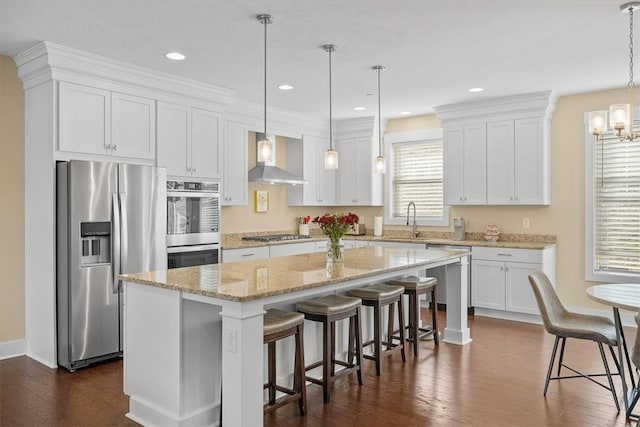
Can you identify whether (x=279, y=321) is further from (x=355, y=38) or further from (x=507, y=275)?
(x=507, y=275)

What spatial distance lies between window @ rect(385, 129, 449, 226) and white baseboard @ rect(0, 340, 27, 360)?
191 inches

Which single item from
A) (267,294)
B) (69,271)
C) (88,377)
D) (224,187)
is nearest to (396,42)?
(267,294)

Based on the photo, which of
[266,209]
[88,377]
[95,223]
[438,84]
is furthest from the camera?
[266,209]

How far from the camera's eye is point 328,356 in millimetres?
3234

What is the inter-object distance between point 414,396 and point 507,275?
106 inches

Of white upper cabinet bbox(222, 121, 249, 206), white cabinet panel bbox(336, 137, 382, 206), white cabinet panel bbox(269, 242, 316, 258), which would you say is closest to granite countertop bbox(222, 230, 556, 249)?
white cabinet panel bbox(269, 242, 316, 258)

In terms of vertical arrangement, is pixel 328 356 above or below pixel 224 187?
below

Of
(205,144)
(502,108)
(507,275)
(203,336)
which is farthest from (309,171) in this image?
(203,336)

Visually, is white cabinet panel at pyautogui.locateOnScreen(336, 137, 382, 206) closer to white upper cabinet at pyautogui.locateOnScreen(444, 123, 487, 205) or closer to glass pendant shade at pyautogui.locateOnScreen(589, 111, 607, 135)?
white upper cabinet at pyautogui.locateOnScreen(444, 123, 487, 205)

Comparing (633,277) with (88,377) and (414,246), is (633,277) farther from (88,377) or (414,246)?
(88,377)

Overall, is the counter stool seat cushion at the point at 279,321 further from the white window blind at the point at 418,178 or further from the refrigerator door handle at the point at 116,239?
the white window blind at the point at 418,178

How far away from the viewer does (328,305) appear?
3.26 m

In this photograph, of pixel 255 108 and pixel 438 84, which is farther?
pixel 255 108

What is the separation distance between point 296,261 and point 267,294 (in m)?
1.34
